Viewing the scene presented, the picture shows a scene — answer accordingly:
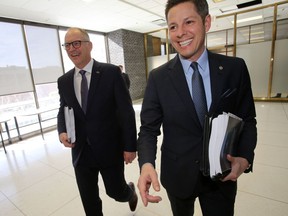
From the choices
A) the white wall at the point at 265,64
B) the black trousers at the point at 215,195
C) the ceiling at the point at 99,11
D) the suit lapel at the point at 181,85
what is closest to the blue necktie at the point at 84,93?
the suit lapel at the point at 181,85

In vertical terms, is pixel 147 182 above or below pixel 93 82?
below

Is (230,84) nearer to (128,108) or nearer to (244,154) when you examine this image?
(244,154)

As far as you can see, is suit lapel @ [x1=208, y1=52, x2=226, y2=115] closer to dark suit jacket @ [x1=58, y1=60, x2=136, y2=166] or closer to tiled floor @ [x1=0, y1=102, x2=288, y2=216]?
dark suit jacket @ [x1=58, y1=60, x2=136, y2=166]

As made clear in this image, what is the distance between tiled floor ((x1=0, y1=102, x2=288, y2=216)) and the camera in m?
1.88

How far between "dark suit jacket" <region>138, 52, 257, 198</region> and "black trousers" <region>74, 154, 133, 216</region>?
0.64m

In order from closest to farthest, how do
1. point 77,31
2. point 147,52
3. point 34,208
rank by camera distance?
point 77,31 < point 34,208 < point 147,52

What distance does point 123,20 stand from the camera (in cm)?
600

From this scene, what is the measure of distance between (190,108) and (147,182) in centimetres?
37

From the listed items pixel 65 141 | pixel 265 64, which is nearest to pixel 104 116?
pixel 65 141

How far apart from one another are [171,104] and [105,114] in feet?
2.33

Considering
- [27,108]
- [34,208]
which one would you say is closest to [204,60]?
[34,208]

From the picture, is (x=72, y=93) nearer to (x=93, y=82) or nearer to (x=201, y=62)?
(x=93, y=82)

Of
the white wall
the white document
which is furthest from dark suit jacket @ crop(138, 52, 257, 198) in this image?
the white wall

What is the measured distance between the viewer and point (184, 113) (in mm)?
871
